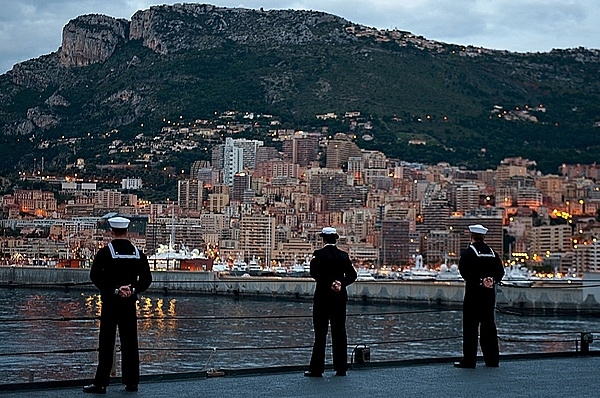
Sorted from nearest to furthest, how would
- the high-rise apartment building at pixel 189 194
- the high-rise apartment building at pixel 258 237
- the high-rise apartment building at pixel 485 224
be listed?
1. the high-rise apartment building at pixel 485 224
2. the high-rise apartment building at pixel 258 237
3. the high-rise apartment building at pixel 189 194

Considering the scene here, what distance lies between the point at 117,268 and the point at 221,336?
59.6 feet

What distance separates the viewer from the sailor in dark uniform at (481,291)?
8688mm

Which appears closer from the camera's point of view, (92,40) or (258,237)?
(258,237)

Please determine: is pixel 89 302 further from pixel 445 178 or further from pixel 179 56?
pixel 179 56

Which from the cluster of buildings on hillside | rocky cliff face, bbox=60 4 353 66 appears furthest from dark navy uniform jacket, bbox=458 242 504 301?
rocky cliff face, bbox=60 4 353 66

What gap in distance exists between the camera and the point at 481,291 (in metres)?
8.72

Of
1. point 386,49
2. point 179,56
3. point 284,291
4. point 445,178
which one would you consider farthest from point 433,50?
point 284,291

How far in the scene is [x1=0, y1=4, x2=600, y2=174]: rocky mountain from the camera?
108 m

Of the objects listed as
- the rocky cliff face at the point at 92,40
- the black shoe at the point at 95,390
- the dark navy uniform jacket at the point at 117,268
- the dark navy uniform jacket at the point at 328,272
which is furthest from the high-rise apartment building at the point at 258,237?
the black shoe at the point at 95,390

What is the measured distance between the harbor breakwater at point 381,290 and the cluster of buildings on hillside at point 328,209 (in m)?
23.0

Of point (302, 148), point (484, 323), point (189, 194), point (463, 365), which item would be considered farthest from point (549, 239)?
point (463, 365)

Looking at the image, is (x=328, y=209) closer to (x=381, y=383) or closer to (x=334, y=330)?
(x=334, y=330)

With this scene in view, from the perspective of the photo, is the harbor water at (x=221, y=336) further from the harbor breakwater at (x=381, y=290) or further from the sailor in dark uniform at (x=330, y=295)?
the harbor breakwater at (x=381, y=290)

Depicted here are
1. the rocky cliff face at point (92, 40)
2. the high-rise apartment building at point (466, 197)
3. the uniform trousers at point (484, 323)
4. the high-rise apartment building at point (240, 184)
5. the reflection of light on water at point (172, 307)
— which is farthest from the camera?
the rocky cliff face at point (92, 40)
